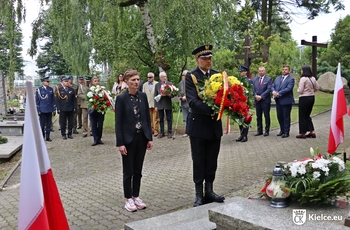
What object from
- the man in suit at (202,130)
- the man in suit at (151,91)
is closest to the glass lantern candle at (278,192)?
the man in suit at (202,130)

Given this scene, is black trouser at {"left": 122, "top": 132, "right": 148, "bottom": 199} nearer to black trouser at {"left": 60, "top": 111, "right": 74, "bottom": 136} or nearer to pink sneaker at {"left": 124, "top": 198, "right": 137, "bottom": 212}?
pink sneaker at {"left": 124, "top": 198, "right": 137, "bottom": 212}

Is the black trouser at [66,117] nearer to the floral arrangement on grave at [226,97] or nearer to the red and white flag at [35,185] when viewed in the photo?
the floral arrangement on grave at [226,97]

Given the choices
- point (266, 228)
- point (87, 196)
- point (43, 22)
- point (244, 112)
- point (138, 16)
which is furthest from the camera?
point (138, 16)

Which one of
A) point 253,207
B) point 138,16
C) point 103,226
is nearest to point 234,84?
point 253,207

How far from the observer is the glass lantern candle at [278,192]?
12.4 feet

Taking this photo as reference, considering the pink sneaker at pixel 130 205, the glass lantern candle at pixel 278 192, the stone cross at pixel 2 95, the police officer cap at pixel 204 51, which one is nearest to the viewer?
the glass lantern candle at pixel 278 192

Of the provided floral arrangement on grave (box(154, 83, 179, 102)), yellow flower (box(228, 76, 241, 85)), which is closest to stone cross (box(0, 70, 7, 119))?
floral arrangement on grave (box(154, 83, 179, 102))

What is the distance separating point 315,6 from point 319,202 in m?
25.4

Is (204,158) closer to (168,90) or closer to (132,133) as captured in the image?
(132,133)

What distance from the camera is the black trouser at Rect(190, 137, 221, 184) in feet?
17.3

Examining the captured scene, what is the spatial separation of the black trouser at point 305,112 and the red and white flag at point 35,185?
9.15 metres

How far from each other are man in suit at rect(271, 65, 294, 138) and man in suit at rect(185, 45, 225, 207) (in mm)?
6454

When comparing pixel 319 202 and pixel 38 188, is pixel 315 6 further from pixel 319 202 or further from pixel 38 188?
pixel 38 188

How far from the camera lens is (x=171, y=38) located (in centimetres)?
1748
